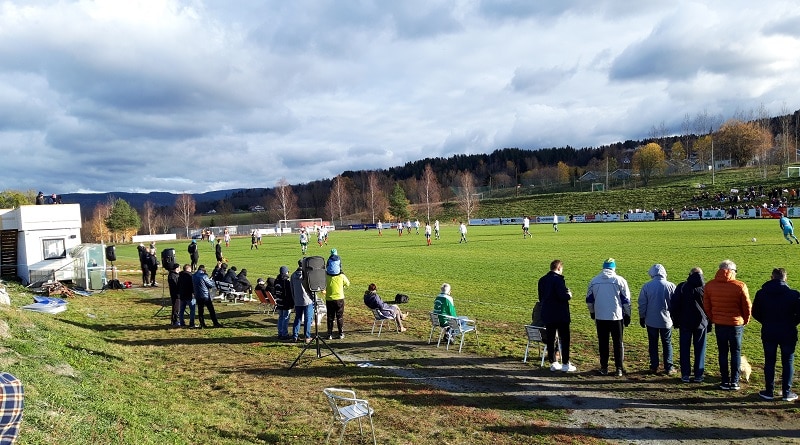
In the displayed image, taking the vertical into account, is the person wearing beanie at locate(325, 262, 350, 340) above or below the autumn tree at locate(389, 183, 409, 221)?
below

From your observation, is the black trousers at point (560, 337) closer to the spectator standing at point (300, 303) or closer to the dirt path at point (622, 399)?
the dirt path at point (622, 399)

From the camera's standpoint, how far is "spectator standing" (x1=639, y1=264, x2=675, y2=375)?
8977mm

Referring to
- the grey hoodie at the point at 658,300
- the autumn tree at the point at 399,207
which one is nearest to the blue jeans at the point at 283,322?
the grey hoodie at the point at 658,300

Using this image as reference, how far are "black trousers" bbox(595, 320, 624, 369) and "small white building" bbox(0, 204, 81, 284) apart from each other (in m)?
22.5

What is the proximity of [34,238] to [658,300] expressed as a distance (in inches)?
1044

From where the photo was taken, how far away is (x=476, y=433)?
6.89 metres

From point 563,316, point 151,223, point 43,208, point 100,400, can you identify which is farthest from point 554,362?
point 151,223

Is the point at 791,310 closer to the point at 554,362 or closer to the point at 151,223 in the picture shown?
the point at 554,362

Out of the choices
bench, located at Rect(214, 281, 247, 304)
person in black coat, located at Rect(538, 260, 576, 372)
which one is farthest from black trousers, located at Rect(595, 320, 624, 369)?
bench, located at Rect(214, 281, 247, 304)

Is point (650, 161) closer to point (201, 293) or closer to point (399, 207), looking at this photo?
point (399, 207)

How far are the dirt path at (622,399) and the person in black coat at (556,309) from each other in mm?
349

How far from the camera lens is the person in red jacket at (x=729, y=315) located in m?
8.02

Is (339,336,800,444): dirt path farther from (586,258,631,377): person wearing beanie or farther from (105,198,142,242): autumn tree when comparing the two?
(105,198,142,242): autumn tree

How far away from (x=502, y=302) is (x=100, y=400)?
36.0ft
